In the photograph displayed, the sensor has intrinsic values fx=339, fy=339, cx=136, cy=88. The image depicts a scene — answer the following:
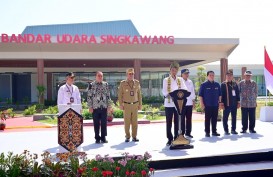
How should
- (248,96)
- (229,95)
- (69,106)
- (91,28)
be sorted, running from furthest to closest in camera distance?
(91,28) → (248,96) → (229,95) → (69,106)

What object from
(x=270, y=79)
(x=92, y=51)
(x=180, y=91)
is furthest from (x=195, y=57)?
(x=180, y=91)

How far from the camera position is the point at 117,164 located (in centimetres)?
465

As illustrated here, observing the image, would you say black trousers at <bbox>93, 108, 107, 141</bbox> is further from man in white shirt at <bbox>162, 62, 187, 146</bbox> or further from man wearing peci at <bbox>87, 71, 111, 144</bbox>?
man in white shirt at <bbox>162, 62, 187, 146</bbox>

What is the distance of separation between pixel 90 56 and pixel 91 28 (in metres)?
15.3

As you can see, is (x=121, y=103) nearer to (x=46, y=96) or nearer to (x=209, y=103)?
(x=209, y=103)

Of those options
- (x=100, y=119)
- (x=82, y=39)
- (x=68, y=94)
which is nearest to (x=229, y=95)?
(x=100, y=119)

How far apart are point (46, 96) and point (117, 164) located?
28287 mm

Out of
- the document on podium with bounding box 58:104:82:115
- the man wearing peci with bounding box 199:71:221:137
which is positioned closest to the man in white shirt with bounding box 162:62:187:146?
the man wearing peci with bounding box 199:71:221:137

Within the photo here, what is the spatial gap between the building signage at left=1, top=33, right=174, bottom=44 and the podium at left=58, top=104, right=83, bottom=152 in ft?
54.6

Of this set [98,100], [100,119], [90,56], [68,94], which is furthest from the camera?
[90,56]

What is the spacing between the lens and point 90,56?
24922 millimetres

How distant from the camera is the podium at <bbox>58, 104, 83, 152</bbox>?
6621 mm

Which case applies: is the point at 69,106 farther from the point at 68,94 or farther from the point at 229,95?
the point at 229,95

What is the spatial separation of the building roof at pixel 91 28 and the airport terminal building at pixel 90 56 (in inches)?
312
